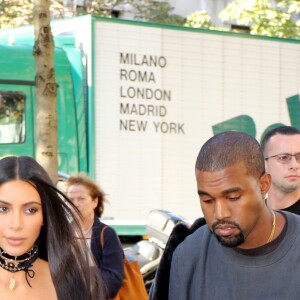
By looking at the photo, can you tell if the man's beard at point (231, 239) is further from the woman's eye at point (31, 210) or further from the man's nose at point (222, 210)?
the woman's eye at point (31, 210)

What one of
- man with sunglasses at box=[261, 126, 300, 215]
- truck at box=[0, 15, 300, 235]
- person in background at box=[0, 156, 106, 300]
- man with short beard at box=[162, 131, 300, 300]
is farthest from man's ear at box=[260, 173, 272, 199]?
truck at box=[0, 15, 300, 235]

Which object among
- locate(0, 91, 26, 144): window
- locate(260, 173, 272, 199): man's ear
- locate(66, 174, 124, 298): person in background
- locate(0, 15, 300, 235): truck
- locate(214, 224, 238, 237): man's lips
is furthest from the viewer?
locate(0, 15, 300, 235): truck

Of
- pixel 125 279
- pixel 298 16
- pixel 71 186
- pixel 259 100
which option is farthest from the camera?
pixel 298 16

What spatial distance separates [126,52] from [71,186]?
6.25m

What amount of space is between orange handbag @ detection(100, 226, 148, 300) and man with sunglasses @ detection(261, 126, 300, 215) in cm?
113

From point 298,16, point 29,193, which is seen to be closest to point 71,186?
point 29,193

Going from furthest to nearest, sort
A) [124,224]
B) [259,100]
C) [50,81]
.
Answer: [259,100]
[124,224]
[50,81]

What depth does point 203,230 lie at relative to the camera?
3.29m

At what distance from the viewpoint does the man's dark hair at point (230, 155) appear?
3074 mm

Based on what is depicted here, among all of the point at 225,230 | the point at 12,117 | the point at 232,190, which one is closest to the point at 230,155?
the point at 232,190

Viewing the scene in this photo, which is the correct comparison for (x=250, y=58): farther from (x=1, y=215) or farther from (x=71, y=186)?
(x=1, y=215)

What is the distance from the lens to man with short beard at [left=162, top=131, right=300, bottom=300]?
3025mm

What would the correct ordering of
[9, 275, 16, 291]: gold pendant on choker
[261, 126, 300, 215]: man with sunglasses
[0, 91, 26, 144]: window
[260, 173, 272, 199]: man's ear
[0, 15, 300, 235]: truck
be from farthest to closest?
[0, 15, 300, 235]: truck
[0, 91, 26, 144]: window
[261, 126, 300, 215]: man with sunglasses
[9, 275, 16, 291]: gold pendant on choker
[260, 173, 272, 199]: man's ear

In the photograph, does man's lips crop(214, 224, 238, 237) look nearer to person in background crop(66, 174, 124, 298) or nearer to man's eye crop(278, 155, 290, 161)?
man's eye crop(278, 155, 290, 161)
